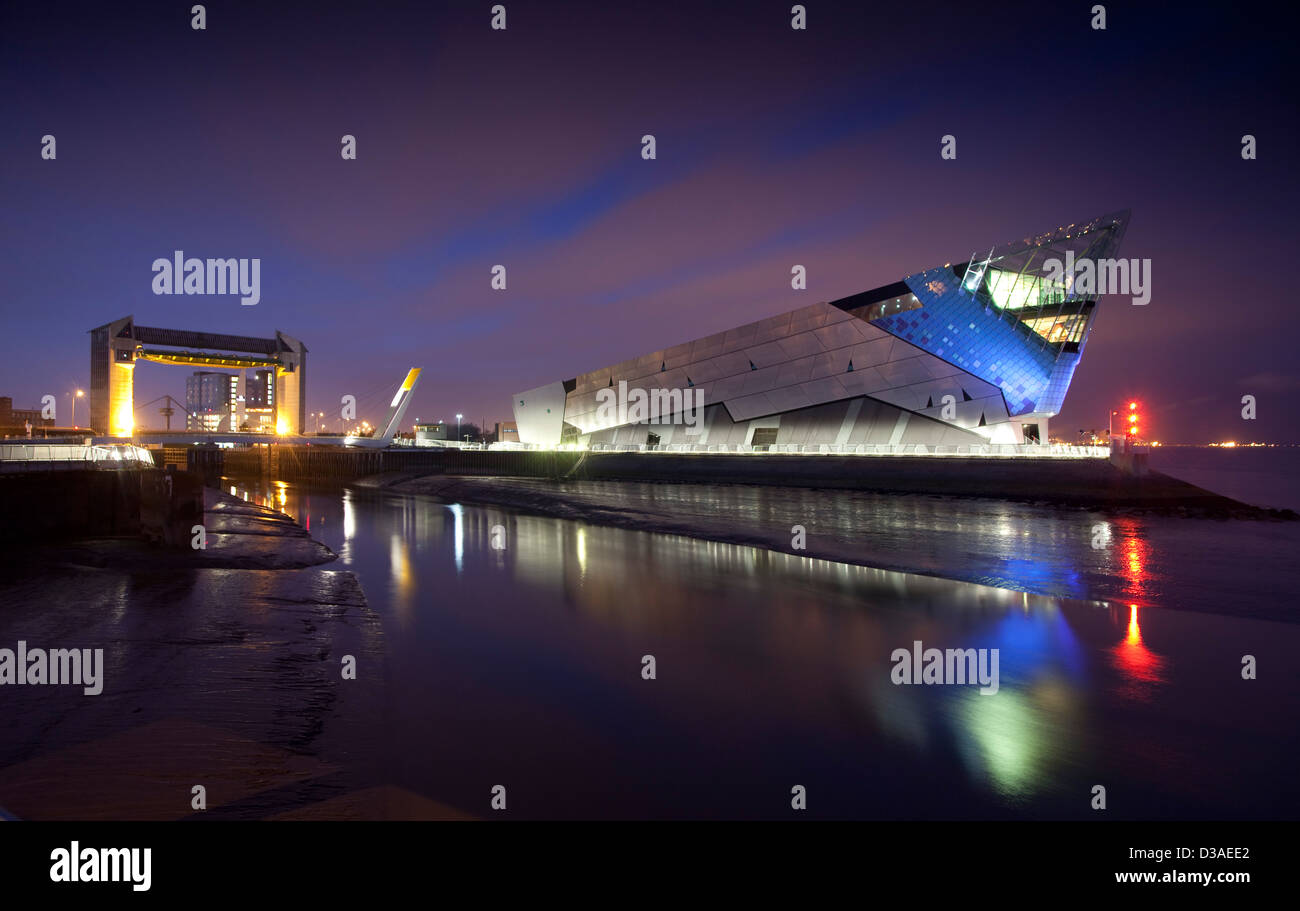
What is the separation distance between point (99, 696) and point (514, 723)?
4175 mm

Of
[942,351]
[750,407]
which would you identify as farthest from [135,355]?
[942,351]

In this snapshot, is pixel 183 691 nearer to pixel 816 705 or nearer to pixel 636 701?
pixel 636 701

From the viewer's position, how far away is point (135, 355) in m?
65.2

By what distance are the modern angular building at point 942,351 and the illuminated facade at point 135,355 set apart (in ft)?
177

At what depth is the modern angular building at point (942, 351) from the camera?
148ft

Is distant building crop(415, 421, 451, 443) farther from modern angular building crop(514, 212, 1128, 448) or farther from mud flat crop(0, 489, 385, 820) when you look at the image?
mud flat crop(0, 489, 385, 820)

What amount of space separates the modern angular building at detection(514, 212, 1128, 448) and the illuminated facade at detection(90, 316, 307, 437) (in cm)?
5404

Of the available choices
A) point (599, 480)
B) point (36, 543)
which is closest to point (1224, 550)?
point (36, 543)

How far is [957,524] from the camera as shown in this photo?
25062 mm

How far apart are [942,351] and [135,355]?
75.9m

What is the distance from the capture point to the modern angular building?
148 ft

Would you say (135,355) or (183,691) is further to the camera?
(135,355)

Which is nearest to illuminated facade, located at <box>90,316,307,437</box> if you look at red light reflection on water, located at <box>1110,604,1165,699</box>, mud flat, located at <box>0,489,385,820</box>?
mud flat, located at <box>0,489,385,820</box>

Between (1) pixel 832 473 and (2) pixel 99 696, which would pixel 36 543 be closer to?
(2) pixel 99 696
